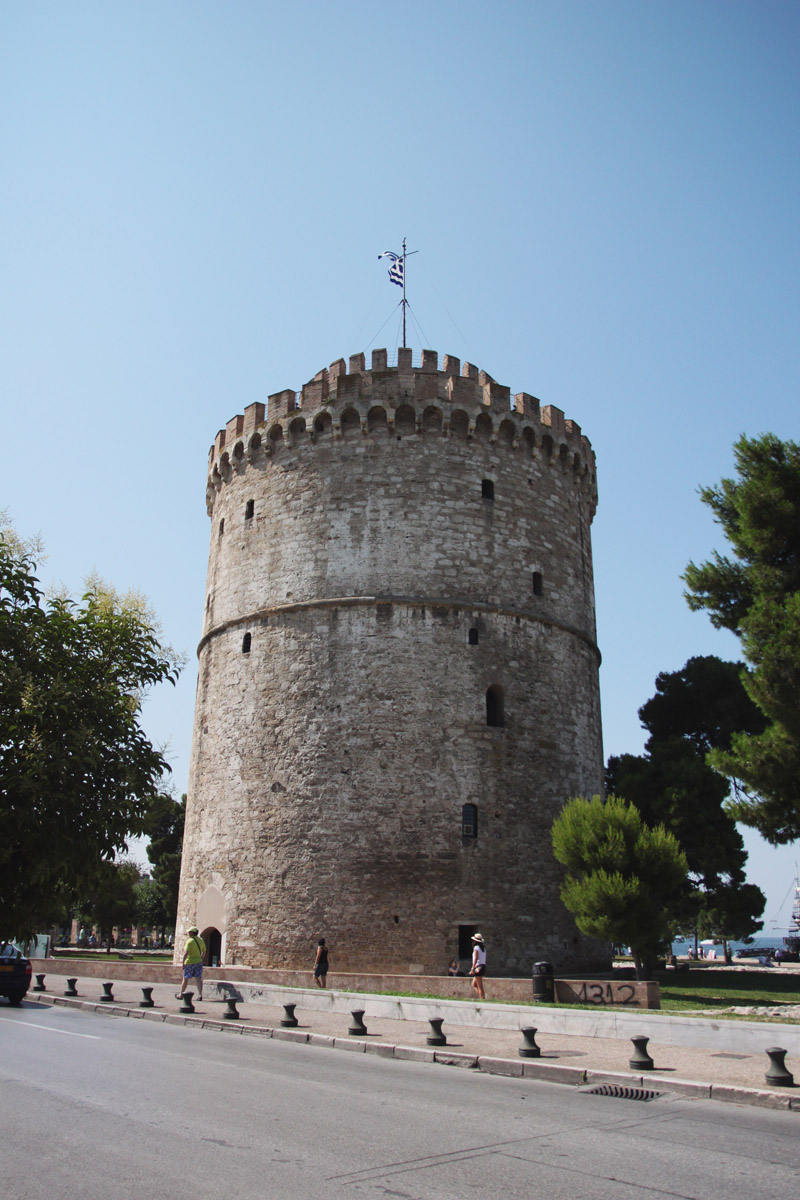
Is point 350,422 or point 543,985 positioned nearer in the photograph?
point 543,985

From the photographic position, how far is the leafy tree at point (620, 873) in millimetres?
13750

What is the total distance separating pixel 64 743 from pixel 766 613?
10975mm

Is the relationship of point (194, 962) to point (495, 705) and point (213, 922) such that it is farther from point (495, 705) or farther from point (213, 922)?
point (495, 705)

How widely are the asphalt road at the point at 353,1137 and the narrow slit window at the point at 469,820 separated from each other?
27.9 ft

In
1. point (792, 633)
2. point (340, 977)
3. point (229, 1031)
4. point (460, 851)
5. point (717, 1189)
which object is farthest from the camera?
point (460, 851)

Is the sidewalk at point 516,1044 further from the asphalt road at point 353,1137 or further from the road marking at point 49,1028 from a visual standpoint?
the road marking at point 49,1028

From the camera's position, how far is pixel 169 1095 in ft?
21.7

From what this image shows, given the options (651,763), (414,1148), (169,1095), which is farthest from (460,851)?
(414,1148)

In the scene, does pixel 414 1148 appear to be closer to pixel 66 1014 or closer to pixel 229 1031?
pixel 229 1031

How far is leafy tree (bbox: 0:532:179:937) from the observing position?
5008 mm

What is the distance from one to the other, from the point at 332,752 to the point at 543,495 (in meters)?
7.65

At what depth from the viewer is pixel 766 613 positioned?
43.5ft

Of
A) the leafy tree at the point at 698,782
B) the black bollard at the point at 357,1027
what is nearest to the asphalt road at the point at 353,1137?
the black bollard at the point at 357,1027

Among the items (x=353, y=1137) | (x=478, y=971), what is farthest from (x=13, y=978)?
(x=353, y=1137)
